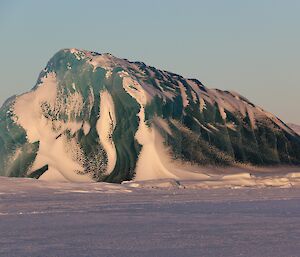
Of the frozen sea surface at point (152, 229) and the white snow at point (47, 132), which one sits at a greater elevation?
the white snow at point (47, 132)

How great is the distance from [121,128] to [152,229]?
26582 millimetres

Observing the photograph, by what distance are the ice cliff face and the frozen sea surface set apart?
714 inches

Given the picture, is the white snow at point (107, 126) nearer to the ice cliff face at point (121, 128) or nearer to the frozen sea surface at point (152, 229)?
the ice cliff face at point (121, 128)

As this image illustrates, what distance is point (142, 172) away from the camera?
117 feet

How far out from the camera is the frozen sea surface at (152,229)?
8.38 metres

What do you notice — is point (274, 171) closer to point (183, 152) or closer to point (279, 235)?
point (183, 152)

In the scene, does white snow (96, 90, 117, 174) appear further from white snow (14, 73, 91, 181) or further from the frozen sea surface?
the frozen sea surface

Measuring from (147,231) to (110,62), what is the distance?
3090 cm

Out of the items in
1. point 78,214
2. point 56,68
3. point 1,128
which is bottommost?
point 78,214

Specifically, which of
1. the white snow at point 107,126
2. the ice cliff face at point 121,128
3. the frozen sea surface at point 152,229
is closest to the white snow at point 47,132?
the ice cliff face at point 121,128

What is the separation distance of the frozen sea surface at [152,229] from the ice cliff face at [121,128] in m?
18.1

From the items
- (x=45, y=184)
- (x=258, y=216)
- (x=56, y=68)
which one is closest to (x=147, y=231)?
(x=258, y=216)

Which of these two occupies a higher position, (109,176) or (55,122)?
(55,122)

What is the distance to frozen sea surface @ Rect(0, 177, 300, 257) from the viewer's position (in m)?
8.38
